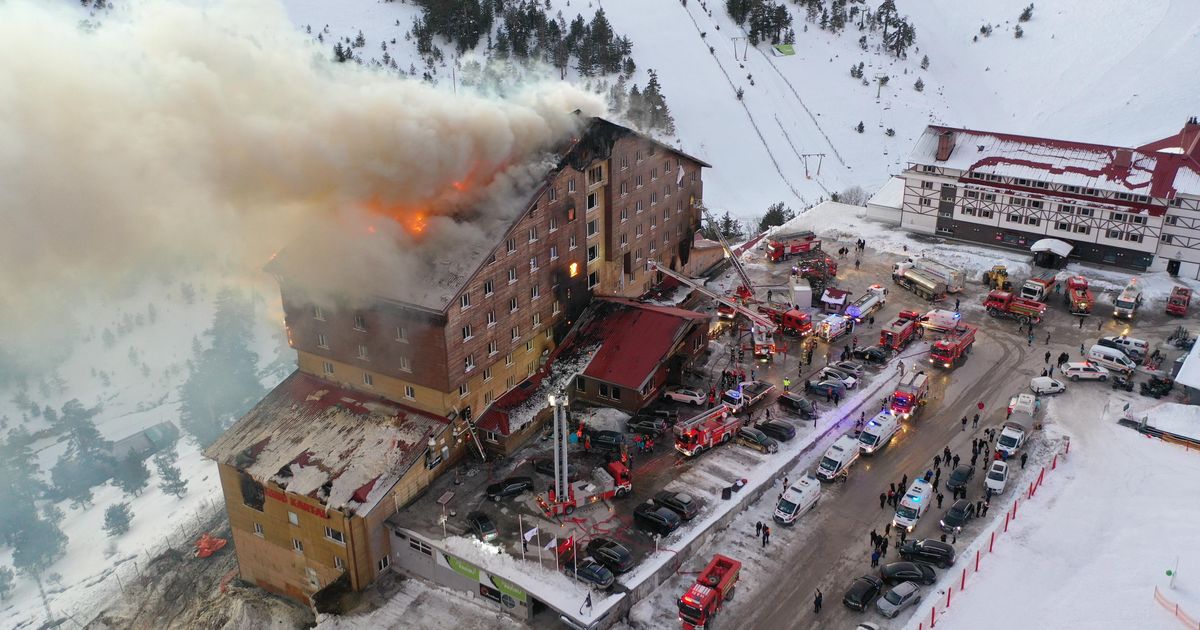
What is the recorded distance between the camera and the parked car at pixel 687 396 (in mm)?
51781

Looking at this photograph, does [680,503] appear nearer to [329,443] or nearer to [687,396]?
[687,396]

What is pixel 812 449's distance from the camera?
48.4 metres

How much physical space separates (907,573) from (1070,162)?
47.5 metres

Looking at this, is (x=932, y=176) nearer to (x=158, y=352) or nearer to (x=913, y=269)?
(x=913, y=269)

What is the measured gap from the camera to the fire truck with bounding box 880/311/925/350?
58.6 m

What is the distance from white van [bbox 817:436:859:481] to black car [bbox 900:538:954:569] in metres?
6.05

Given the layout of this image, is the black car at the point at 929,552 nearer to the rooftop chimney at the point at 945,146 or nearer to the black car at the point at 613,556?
the black car at the point at 613,556

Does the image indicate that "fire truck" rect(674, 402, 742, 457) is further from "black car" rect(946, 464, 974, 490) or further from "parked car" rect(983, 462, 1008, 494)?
"parked car" rect(983, 462, 1008, 494)

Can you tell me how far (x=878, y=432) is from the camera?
4809 centimetres

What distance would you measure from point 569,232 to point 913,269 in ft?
100

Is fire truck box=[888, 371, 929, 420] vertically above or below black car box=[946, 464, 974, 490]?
above

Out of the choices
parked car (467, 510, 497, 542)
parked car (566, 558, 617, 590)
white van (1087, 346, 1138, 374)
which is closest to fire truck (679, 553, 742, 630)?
parked car (566, 558, 617, 590)

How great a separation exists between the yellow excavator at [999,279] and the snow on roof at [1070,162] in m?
9.10

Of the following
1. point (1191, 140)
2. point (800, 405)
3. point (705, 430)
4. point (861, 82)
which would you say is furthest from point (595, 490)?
point (861, 82)
